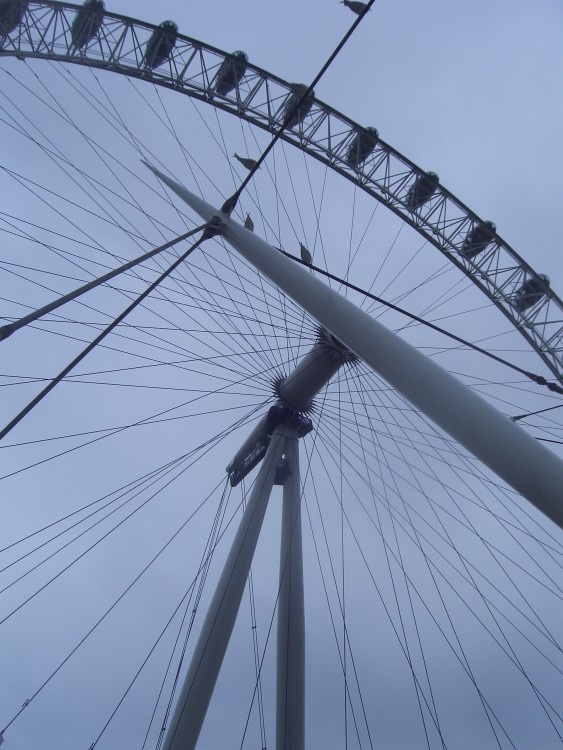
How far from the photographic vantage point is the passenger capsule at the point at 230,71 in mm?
19000

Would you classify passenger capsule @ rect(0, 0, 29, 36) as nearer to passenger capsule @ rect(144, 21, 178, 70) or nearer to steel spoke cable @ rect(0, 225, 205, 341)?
passenger capsule @ rect(144, 21, 178, 70)

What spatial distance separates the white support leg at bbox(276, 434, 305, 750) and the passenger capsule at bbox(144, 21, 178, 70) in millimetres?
12335

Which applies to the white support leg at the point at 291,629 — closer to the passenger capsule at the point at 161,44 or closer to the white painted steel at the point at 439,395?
the white painted steel at the point at 439,395

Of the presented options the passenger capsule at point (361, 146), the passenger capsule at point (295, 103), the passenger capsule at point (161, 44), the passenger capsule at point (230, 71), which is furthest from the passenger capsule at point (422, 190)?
the passenger capsule at point (161, 44)

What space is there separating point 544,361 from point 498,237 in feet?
14.7

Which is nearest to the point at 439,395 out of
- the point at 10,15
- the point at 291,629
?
the point at 291,629

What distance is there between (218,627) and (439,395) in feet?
27.8

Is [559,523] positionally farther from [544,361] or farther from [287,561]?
[544,361]

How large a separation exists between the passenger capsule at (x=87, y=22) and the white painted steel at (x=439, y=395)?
1370cm

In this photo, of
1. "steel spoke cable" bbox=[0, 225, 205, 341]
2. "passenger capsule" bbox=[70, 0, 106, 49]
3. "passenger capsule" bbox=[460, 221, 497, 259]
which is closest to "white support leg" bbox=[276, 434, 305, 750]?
"steel spoke cable" bbox=[0, 225, 205, 341]

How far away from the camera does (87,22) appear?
17.2m

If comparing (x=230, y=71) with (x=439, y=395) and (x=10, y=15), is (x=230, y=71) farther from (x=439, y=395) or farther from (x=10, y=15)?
(x=439, y=395)

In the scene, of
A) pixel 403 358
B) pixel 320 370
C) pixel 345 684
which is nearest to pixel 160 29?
pixel 320 370

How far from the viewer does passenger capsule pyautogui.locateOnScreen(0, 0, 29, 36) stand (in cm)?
1616
